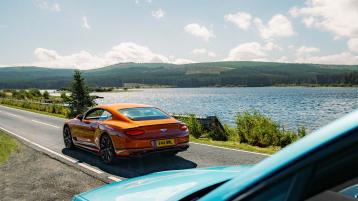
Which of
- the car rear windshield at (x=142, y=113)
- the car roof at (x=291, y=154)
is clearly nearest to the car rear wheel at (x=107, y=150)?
the car rear windshield at (x=142, y=113)

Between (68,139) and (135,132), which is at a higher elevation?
(135,132)

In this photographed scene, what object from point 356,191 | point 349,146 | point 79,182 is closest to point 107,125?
point 79,182

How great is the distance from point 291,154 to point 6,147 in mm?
12789

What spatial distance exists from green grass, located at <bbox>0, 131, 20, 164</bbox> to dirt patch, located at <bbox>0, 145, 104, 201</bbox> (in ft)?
2.14

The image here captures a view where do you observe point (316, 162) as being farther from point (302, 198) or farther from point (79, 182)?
point (79, 182)

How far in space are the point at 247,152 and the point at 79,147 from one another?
4.82 m

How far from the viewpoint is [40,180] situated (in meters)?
8.05

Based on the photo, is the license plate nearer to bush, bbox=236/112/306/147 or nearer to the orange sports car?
the orange sports car

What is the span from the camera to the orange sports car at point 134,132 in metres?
8.76

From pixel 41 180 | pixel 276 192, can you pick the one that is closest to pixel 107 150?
pixel 41 180

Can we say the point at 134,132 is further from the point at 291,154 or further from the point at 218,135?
the point at 291,154

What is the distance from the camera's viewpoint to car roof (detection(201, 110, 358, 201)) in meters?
1.24

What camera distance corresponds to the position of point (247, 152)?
10.8 meters

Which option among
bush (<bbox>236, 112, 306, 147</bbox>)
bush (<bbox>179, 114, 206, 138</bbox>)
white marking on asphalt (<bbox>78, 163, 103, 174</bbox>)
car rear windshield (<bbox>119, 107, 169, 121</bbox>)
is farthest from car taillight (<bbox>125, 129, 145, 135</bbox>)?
bush (<bbox>179, 114, 206, 138</bbox>)
